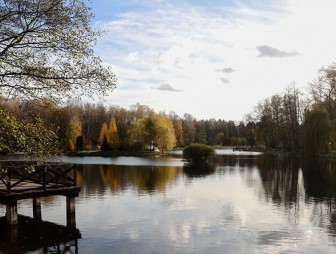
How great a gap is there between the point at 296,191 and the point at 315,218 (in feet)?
36.0

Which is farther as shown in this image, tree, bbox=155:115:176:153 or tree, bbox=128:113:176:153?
tree, bbox=128:113:176:153

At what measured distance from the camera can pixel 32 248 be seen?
1691 cm

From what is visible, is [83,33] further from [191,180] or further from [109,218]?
[191,180]

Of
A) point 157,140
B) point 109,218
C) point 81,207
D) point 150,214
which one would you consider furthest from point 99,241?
point 157,140

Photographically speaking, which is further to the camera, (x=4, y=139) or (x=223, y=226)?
(x=223, y=226)

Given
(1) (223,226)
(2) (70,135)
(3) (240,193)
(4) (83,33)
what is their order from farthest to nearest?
(2) (70,135) → (3) (240,193) → (1) (223,226) → (4) (83,33)

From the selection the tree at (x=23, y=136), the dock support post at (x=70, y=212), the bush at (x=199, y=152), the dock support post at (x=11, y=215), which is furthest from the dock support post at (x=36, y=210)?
the bush at (x=199, y=152)

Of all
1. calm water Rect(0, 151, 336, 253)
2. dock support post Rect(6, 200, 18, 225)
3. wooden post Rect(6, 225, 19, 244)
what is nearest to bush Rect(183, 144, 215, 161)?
calm water Rect(0, 151, 336, 253)

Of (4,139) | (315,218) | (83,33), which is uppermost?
(83,33)

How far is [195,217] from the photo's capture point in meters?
22.8

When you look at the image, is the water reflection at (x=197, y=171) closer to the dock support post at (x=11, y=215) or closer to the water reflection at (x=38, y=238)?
the water reflection at (x=38, y=238)

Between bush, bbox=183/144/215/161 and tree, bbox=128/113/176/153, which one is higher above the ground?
tree, bbox=128/113/176/153

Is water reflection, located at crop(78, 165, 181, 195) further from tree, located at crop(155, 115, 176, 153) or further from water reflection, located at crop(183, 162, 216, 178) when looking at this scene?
tree, located at crop(155, 115, 176, 153)

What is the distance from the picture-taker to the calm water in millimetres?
17203
